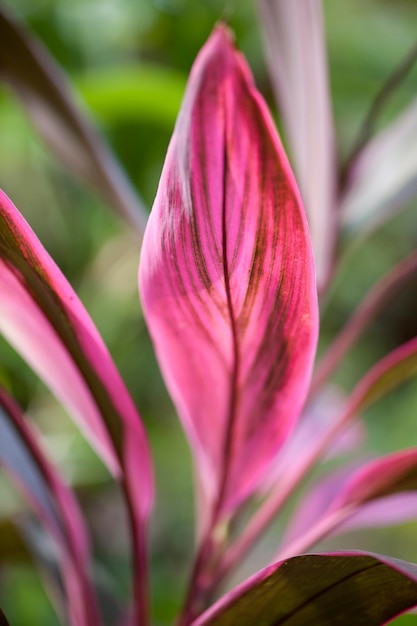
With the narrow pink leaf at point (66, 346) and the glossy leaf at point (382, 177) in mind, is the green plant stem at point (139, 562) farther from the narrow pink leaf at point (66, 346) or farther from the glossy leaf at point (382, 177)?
the glossy leaf at point (382, 177)

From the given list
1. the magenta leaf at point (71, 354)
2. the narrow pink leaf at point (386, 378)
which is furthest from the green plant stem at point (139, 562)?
the narrow pink leaf at point (386, 378)

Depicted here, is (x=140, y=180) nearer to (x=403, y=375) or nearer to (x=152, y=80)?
(x=152, y=80)

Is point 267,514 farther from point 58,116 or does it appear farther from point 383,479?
point 58,116

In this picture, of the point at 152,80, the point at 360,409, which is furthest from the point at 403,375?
the point at 152,80

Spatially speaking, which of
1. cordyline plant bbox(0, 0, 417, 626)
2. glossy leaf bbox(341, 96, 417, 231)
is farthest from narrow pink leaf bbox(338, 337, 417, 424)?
glossy leaf bbox(341, 96, 417, 231)

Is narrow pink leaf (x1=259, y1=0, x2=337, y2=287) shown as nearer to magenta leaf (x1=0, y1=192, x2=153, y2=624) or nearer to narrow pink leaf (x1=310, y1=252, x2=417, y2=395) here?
narrow pink leaf (x1=310, y1=252, x2=417, y2=395)
